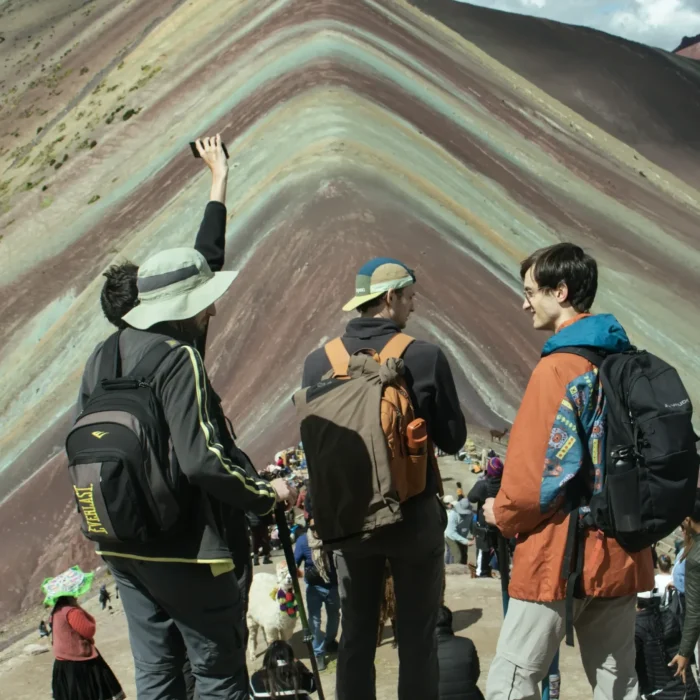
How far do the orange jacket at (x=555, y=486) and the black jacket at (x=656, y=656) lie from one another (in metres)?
1.52

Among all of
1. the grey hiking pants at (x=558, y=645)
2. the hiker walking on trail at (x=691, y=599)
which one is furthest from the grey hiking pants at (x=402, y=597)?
the hiker walking on trail at (x=691, y=599)

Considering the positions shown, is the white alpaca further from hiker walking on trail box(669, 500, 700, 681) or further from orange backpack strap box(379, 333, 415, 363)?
orange backpack strap box(379, 333, 415, 363)

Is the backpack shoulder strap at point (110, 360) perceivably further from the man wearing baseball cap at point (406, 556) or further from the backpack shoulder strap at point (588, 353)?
the backpack shoulder strap at point (588, 353)

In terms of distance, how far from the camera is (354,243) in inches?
669

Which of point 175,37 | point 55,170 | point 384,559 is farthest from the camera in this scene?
point 175,37

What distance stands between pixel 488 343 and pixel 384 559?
12477 millimetres

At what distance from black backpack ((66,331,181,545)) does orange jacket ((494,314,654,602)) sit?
1088 mm

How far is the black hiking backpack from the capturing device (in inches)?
116

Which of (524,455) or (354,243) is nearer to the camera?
(524,455)

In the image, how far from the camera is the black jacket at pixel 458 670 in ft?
14.1

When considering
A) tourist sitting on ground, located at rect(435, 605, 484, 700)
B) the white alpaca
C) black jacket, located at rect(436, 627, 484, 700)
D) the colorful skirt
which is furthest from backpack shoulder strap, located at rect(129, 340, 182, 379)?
the white alpaca

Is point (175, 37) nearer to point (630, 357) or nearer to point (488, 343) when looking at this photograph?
point (488, 343)

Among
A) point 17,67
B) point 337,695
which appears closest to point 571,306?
point 337,695

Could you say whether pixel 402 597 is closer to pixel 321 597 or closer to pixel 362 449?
pixel 362 449
